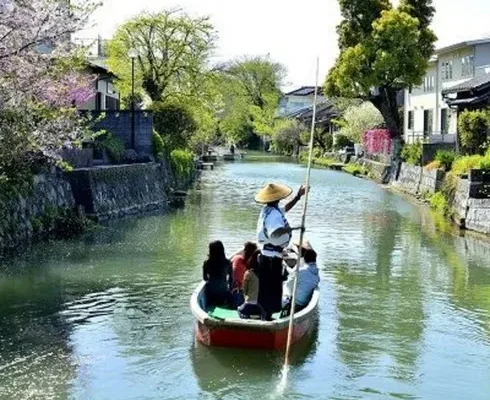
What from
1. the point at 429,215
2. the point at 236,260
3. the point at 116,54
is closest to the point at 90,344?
the point at 236,260

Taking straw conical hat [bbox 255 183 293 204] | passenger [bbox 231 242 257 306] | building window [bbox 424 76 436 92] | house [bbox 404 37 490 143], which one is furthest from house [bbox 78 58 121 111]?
straw conical hat [bbox 255 183 293 204]

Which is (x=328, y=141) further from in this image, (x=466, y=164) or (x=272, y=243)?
(x=272, y=243)

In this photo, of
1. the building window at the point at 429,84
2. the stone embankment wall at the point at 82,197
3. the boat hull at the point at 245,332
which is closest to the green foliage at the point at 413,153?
the stone embankment wall at the point at 82,197

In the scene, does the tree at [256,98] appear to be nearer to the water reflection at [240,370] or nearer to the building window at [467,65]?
the building window at [467,65]

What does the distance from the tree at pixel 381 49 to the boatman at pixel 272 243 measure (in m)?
33.9

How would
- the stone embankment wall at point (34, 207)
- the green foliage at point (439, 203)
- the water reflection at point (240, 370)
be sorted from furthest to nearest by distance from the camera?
1. the green foliage at point (439, 203)
2. the stone embankment wall at point (34, 207)
3. the water reflection at point (240, 370)

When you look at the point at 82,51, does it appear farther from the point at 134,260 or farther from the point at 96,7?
the point at 134,260

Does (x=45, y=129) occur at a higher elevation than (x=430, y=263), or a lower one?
higher

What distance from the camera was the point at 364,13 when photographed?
47156 millimetres

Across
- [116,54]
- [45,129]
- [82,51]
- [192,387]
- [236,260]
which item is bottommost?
[192,387]

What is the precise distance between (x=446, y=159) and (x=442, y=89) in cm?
1903

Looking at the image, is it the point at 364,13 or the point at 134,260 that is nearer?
the point at 134,260

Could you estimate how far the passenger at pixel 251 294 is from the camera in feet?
38.8

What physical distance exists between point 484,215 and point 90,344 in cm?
1602
